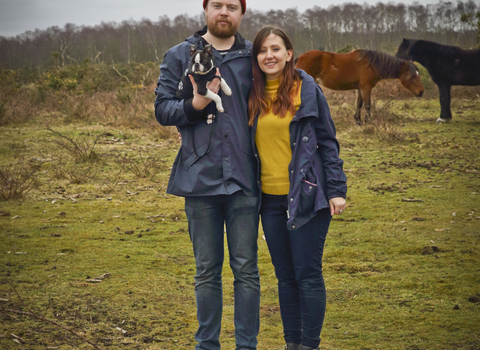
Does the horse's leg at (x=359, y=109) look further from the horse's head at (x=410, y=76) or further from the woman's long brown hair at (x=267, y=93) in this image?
the woman's long brown hair at (x=267, y=93)

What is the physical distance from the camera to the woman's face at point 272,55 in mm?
2506

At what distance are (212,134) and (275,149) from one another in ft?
1.16

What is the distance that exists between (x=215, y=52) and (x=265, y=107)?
405 mm

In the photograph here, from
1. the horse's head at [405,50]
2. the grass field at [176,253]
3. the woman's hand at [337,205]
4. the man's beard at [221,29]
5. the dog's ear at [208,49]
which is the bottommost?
the grass field at [176,253]

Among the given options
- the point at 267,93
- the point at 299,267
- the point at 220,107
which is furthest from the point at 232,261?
the point at 267,93

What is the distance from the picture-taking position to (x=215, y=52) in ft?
8.33

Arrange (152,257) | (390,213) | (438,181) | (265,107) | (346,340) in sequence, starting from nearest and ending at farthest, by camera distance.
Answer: (265,107)
(346,340)
(152,257)
(390,213)
(438,181)

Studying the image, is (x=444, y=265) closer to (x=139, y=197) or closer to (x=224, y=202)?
→ (x=224, y=202)

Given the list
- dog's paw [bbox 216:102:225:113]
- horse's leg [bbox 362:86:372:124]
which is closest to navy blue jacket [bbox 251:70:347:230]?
dog's paw [bbox 216:102:225:113]

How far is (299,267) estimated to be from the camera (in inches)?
99.6

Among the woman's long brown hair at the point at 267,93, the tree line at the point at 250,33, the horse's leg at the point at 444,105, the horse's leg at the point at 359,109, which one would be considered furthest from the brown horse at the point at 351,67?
the tree line at the point at 250,33

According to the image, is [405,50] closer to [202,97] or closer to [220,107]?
[220,107]

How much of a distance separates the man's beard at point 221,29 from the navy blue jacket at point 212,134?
92 millimetres

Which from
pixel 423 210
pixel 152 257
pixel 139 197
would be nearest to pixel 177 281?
pixel 152 257
